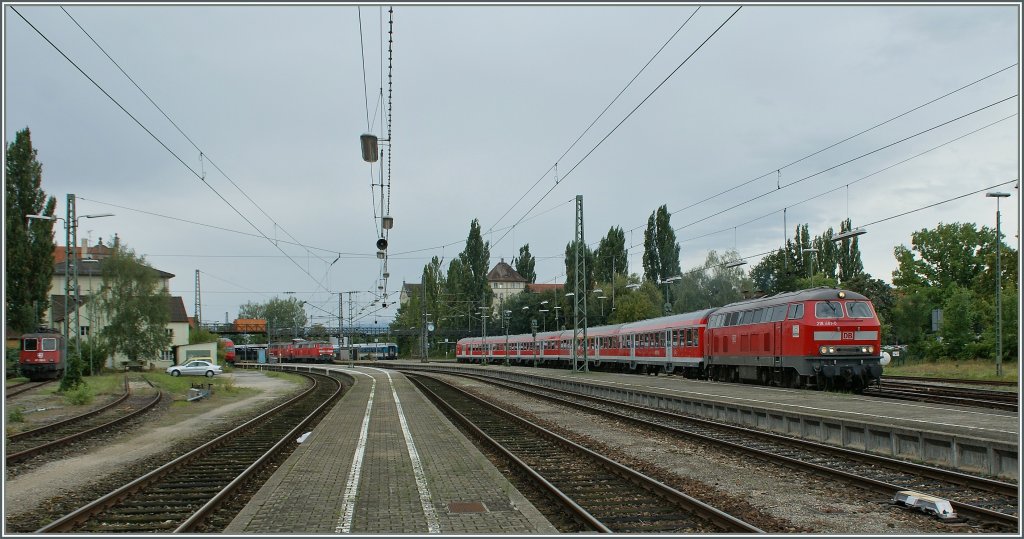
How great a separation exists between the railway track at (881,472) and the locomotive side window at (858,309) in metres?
9.60

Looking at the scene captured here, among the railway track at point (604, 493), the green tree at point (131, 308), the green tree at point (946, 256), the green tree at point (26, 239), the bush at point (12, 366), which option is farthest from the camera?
the green tree at point (946, 256)

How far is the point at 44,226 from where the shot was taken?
171 feet

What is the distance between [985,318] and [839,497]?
49.2 metres

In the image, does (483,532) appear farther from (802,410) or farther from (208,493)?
(802,410)

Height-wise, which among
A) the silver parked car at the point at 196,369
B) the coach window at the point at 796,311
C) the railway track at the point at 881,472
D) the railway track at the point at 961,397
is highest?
the coach window at the point at 796,311

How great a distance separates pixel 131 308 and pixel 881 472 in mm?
54827

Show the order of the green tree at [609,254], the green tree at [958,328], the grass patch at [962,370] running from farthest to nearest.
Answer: the green tree at [609,254], the green tree at [958,328], the grass patch at [962,370]

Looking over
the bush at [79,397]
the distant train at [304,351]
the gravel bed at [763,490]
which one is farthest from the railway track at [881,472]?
the distant train at [304,351]

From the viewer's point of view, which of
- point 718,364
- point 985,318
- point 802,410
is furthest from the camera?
point 985,318

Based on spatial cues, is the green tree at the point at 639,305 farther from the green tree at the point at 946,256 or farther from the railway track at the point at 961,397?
the railway track at the point at 961,397

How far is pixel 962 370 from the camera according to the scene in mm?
38719

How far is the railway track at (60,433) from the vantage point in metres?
15.3

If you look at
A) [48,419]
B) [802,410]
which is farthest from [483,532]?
[48,419]

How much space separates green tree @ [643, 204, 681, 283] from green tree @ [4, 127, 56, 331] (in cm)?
5326
